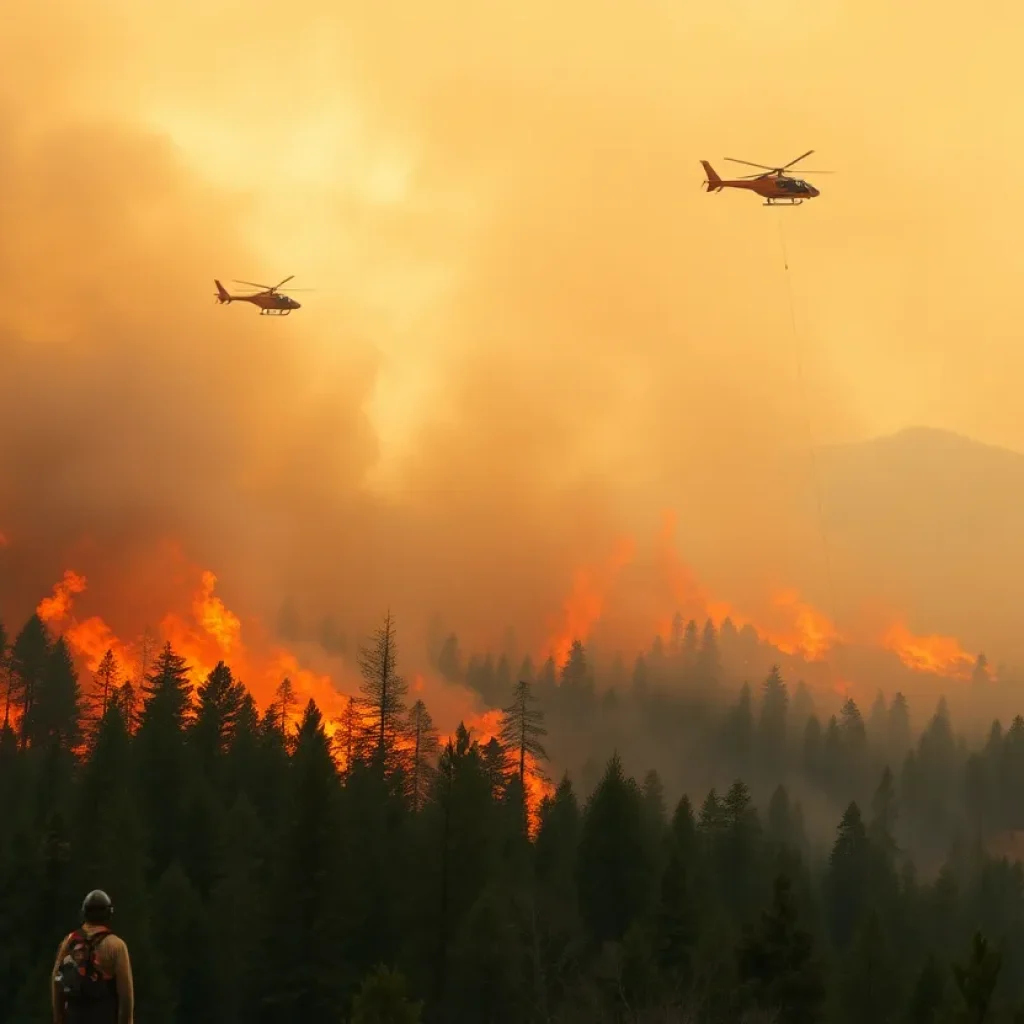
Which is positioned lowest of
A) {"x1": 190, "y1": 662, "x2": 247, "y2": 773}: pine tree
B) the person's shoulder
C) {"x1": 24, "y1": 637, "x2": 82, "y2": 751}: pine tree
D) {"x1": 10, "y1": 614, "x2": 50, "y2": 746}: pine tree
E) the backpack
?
the backpack

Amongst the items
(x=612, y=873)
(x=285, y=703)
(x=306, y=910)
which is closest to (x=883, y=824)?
(x=285, y=703)

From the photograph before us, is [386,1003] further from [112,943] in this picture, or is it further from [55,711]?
[55,711]

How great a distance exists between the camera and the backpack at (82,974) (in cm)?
1936

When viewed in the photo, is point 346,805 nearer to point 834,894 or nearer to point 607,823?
point 607,823

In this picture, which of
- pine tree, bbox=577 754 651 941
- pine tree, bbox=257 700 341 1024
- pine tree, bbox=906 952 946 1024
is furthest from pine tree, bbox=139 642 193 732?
pine tree, bbox=906 952 946 1024

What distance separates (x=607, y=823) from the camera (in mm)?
94625

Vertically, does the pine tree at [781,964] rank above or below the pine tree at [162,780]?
below

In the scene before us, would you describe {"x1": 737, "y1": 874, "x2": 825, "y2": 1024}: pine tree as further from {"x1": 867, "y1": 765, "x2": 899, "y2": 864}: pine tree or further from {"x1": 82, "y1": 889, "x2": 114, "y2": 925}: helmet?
{"x1": 867, "y1": 765, "x2": 899, "y2": 864}: pine tree

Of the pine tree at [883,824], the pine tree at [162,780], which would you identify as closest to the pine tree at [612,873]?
the pine tree at [162,780]

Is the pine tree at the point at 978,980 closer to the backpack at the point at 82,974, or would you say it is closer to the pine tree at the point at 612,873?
the backpack at the point at 82,974

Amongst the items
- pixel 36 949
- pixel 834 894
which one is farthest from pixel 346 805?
pixel 834 894

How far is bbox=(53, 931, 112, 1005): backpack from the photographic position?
63.5ft

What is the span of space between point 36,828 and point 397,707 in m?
32.9

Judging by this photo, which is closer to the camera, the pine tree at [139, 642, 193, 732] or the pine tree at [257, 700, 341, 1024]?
the pine tree at [257, 700, 341, 1024]
